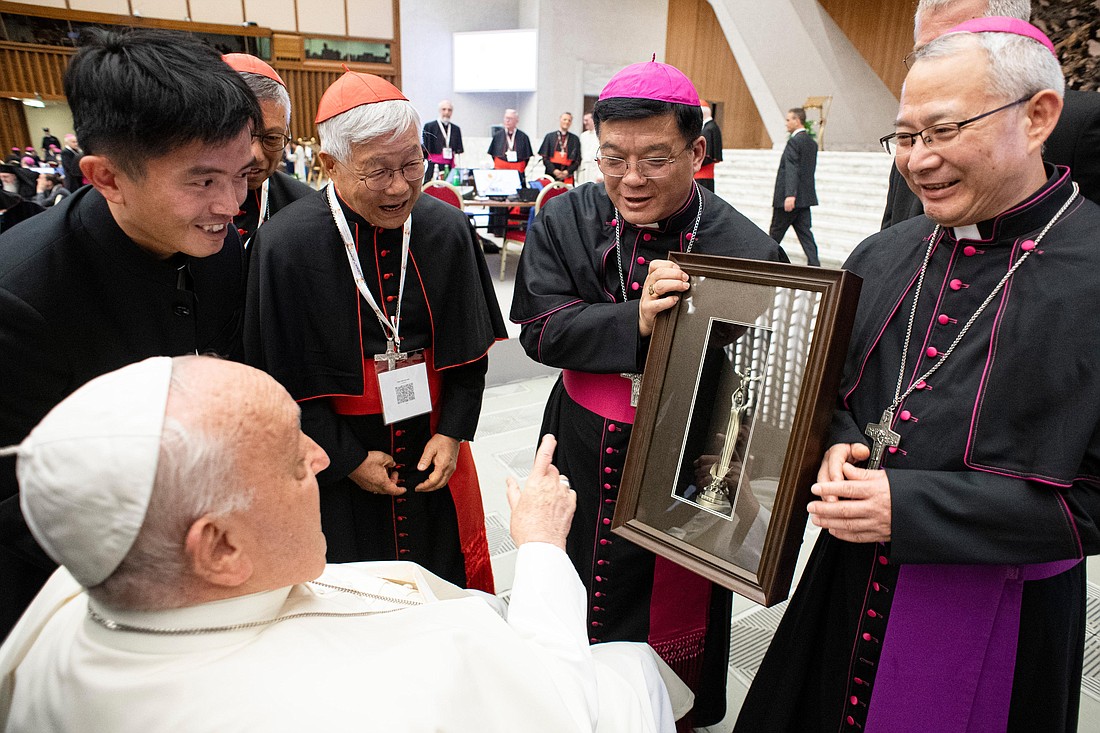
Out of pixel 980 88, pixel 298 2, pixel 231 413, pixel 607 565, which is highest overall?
pixel 298 2

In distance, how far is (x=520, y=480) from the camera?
370 cm

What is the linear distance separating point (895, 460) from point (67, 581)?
1521 mm

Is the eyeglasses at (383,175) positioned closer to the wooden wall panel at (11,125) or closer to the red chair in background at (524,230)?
the red chair in background at (524,230)

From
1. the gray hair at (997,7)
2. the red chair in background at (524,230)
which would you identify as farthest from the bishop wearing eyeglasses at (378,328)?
the red chair in background at (524,230)

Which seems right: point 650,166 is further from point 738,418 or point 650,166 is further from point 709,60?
point 709,60

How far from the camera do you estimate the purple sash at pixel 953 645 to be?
4.22 feet

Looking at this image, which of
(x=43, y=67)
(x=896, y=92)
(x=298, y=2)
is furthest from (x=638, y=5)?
(x=43, y=67)

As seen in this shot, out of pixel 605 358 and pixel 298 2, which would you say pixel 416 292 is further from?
pixel 298 2

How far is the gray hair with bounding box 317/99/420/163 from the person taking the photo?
1701mm

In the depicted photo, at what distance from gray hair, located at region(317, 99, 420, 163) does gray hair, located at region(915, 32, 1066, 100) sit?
127cm

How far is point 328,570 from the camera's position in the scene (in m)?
1.36

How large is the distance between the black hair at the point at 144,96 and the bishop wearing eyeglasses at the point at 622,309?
886 millimetres

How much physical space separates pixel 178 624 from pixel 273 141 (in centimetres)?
192

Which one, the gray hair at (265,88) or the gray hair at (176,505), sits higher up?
the gray hair at (265,88)
